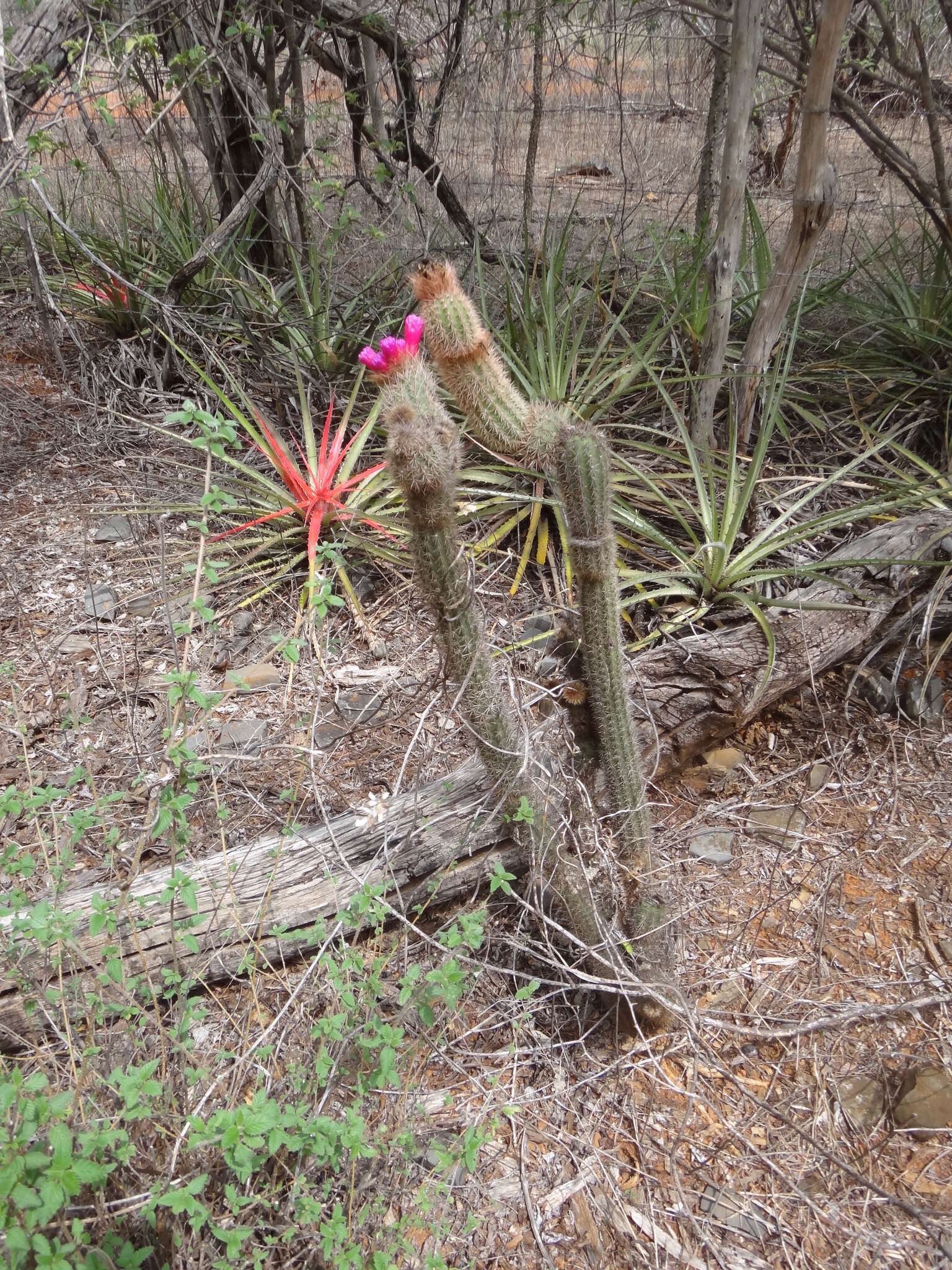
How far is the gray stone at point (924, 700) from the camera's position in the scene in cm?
266

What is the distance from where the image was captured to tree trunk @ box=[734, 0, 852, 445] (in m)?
2.40

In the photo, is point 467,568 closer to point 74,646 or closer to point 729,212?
point 729,212

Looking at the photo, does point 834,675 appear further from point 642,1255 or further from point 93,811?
point 93,811

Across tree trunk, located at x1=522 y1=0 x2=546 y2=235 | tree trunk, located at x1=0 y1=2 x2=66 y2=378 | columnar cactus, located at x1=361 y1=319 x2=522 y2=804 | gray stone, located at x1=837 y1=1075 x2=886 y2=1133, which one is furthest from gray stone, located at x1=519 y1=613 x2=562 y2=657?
tree trunk, located at x1=0 y1=2 x2=66 y2=378

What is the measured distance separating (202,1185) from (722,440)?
3178 millimetres

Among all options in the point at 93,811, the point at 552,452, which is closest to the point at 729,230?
the point at 552,452

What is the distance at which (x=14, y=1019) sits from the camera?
172 centimetres

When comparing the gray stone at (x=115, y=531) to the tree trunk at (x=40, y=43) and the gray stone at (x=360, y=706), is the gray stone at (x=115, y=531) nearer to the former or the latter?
the gray stone at (x=360, y=706)

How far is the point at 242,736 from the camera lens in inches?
102

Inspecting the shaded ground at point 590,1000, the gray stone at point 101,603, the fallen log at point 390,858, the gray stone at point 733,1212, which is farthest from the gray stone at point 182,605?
the gray stone at point 733,1212

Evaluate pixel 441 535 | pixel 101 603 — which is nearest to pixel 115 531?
pixel 101 603

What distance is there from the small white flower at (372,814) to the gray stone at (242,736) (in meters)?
0.59

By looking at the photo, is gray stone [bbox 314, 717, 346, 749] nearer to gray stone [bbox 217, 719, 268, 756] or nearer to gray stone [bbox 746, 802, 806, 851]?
gray stone [bbox 217, 719, 268, 756]

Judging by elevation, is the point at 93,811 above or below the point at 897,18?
below
